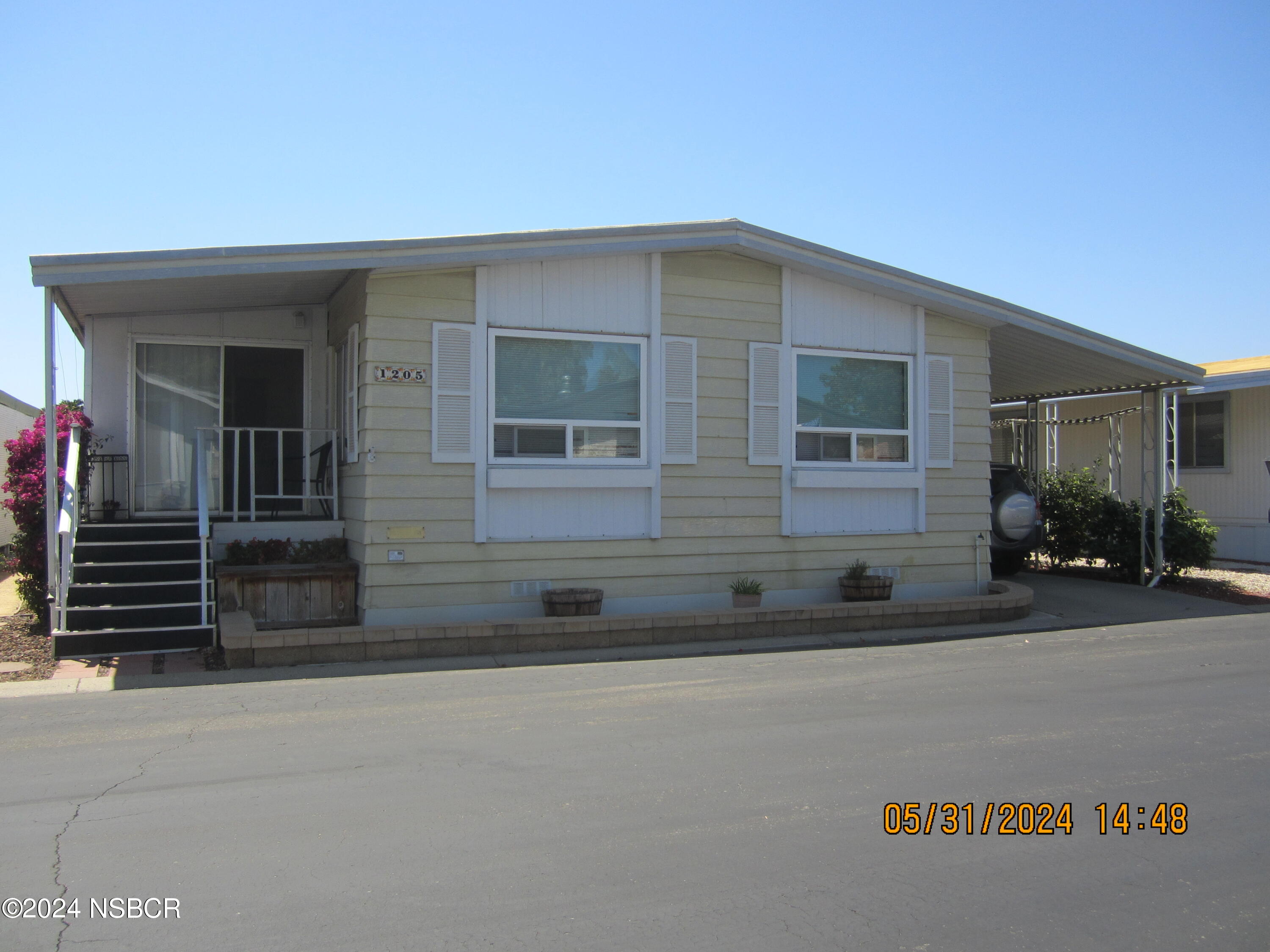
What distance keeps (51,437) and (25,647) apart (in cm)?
205

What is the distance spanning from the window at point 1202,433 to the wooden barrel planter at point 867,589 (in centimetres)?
946

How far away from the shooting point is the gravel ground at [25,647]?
7.74 meters

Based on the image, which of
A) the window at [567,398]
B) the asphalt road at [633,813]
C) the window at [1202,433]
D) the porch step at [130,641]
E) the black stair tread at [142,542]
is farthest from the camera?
the window at [1202,433]

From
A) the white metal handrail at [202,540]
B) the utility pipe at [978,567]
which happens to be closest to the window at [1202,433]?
the utility pipe at [978,567]

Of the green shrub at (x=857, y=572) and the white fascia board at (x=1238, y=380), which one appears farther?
the white fascia board at (x=1238, y=380)

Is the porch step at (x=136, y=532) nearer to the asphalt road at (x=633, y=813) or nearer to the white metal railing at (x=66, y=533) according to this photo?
the white metal railing at (x=66, y=533)

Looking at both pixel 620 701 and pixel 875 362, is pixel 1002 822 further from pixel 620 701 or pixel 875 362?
pixel 875 362

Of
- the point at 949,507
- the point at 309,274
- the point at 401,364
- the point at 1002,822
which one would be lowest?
the point at 1002,822

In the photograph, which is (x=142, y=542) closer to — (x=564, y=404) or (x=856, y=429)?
(x=564, y=404)

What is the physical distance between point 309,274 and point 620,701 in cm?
545

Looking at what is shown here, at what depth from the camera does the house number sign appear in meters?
9.14

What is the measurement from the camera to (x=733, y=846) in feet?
13.8

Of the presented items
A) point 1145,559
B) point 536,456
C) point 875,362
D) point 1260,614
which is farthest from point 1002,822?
point 1145,559

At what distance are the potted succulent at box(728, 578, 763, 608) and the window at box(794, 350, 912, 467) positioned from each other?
1.63 meters
